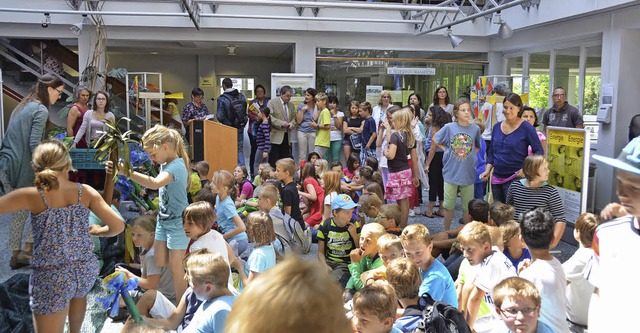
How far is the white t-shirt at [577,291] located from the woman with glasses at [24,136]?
14.7 feet

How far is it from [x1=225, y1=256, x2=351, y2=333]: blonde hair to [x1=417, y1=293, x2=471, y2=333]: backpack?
79.4 inches

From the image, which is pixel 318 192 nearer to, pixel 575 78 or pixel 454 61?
pixel 575 78

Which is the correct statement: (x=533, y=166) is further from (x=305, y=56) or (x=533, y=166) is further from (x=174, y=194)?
(x=305, y=56)

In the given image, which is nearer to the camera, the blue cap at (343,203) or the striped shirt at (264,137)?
the blue cap at (343,203)

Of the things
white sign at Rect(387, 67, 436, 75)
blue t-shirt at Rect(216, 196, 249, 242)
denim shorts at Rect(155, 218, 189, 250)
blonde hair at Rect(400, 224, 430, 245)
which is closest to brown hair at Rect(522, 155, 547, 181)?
blonde hair at Rect(400, 224, 430, 245)

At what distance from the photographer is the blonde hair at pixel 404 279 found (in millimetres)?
3053

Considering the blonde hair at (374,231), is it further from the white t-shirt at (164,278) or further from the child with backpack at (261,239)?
the white t-shirt at (164,278)

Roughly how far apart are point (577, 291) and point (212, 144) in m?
5.39

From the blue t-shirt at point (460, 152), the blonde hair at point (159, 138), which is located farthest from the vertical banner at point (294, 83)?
the blonde hair at point (159, 138)

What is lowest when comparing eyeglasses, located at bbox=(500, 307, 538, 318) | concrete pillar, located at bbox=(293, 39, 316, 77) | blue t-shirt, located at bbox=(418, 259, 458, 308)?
blue t-shirt, located at bbox=(418, 259, 458, 308)

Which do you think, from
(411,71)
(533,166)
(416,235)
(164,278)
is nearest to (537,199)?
(533,166)

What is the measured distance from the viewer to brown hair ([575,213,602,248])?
3877 millimetres

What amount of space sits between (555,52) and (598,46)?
132cm

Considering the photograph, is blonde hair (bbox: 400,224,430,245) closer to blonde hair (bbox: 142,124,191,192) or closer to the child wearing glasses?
the child wearing glasses
